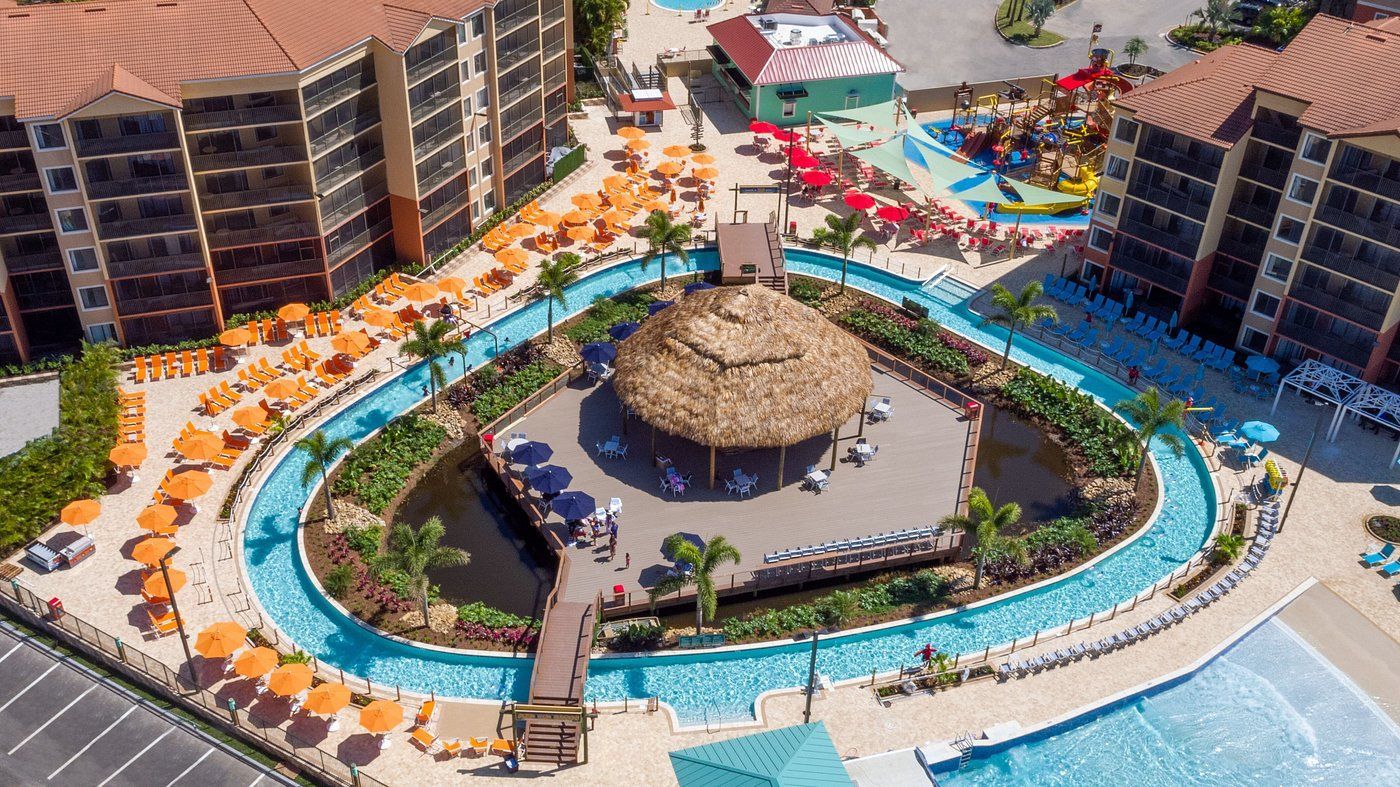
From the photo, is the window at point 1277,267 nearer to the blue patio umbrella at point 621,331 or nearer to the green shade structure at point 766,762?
the blue patio umbrella at point 621,331

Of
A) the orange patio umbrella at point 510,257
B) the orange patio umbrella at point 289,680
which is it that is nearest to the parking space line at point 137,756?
the orange patio umbrella at point 289,680

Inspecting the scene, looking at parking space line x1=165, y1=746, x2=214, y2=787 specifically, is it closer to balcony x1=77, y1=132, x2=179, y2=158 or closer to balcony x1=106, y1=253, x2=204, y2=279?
balcony x1=106, y1=253, x2=204, y2=279

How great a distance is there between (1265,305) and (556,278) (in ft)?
119

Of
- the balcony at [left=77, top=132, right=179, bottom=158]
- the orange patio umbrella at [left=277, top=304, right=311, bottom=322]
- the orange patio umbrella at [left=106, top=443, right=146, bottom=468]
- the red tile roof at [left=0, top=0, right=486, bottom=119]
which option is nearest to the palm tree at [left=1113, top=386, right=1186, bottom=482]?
the red tile roof at [left=0, top=0, right=486, bottom=119]

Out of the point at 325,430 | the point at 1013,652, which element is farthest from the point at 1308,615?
the point at 325,430

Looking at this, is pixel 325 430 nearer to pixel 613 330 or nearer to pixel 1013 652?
pixel 613 330

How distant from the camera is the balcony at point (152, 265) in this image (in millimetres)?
60031

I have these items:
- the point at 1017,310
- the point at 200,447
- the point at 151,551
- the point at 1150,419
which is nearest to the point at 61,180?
the point at 200,447

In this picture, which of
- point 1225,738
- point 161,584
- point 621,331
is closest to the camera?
point 1225,738

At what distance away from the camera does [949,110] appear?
91438mm

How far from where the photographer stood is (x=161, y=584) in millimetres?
47656

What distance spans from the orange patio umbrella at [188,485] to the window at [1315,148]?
52503mm

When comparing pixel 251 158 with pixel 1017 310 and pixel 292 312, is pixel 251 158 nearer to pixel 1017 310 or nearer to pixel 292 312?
pixel 292 312

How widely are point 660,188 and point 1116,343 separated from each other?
30.5 metres
